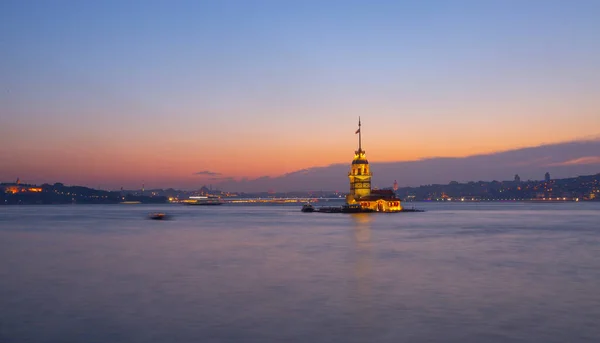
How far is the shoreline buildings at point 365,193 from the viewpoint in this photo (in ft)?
A: 374

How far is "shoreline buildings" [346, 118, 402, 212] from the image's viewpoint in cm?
11400

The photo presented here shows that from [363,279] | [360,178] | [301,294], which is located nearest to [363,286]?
[363,279]

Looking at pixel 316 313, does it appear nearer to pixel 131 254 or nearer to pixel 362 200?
pixel 131 254

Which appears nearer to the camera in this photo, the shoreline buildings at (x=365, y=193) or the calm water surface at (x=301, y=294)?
the calm water surface at (x=301, y=294)

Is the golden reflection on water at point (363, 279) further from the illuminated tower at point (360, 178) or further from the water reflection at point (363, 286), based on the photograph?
the illuminated tower at point (360, 178)

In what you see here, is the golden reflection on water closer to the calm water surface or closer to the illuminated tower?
the calm water surface

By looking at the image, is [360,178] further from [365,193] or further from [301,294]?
[301,294]

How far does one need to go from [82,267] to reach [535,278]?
869 inches

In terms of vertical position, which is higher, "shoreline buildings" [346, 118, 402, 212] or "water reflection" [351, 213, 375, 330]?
"shoreline buildings" [346, 118, 402, 212]

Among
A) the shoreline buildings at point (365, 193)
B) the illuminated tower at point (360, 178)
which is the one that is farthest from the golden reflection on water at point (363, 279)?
the illuminated tower at point (360, 178)

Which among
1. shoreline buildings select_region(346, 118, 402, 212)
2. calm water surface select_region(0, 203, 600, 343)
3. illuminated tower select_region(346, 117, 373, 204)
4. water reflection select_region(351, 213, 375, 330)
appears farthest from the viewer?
illuminated tower select_region(346, 117, 373, 204)

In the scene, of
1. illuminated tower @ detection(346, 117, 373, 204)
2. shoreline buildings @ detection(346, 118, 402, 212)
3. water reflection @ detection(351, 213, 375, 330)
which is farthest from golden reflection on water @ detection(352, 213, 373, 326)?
illuminated tower @ detection(346, 117, 373, 204)

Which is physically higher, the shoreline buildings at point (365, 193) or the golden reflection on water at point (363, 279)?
the shoreline buildings at point (365, 193)

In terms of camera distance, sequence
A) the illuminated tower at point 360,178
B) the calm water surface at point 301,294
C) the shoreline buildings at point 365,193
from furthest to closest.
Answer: the illuminated tower at point 360,178 < the shoreline buildings at point 365,193 < the calm water surface at point 301,294
